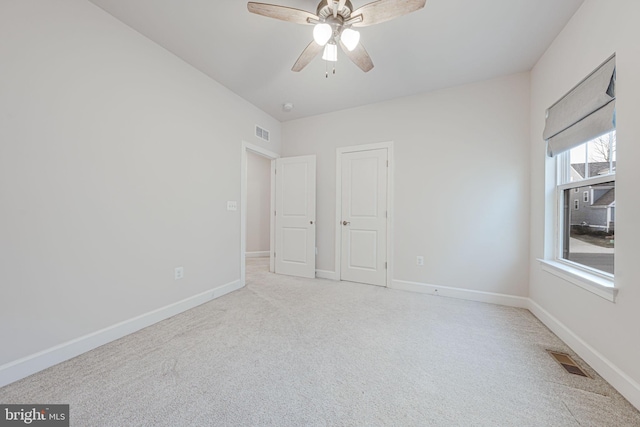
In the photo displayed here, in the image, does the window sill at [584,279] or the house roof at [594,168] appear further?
the house roof at [594,168]

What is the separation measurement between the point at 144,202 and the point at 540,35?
153 inches

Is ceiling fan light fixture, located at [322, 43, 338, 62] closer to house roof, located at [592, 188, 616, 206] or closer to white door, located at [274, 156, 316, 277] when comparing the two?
white door, located at [274, 156, 316, 277]

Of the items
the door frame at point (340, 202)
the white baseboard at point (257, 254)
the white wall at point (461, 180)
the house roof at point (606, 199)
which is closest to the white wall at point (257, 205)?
the white baseboard at point (257, 254)

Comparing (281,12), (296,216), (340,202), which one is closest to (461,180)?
(340,202)

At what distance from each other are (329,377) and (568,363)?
1.70m

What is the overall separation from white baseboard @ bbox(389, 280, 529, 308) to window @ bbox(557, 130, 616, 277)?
0.73m

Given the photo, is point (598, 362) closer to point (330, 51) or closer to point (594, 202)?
point (594, 202)

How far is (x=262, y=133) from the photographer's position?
3.74 m

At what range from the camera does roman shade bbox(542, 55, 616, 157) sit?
1564 mm

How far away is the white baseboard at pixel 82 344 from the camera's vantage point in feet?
4.80

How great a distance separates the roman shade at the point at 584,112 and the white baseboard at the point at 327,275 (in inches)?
114

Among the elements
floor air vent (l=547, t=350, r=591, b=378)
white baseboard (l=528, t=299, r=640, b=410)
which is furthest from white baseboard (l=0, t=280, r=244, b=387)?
white baseboard (l=528, t=299, r=640, b=410)

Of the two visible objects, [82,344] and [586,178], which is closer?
[82,344]

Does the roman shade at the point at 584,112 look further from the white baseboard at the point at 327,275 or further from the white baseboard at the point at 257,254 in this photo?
the white baseboard at the point at 257,254
